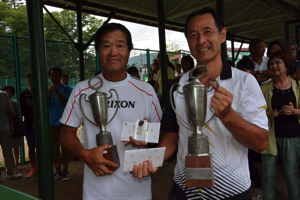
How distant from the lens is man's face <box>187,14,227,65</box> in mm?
1279

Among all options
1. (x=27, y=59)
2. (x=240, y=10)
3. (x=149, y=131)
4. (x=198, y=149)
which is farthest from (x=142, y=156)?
(x=240, y=10)

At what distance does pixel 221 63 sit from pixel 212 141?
1.41ft

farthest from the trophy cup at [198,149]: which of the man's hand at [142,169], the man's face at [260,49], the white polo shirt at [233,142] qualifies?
the man's face at [260,49]

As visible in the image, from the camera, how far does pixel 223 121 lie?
1093 mm

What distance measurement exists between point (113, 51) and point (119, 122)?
1.52 ft

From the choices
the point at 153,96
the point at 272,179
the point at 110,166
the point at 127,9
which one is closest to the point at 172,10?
the point at 127,9

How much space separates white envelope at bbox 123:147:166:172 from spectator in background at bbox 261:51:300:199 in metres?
2.04

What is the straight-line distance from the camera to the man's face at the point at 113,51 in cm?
158

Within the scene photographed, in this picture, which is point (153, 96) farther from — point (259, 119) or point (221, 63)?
point (259, 119)

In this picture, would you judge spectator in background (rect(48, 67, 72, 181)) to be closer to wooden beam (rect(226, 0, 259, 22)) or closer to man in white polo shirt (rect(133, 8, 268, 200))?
man in white polo shirt (rect(133, 8, 268, 200))

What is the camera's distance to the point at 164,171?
16.3ft

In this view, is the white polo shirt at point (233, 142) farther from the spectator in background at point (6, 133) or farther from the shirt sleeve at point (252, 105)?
the spectator in background at point (6, 133)

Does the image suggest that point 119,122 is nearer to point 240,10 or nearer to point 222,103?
point 222,103

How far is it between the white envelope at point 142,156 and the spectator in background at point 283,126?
2.04 meters
